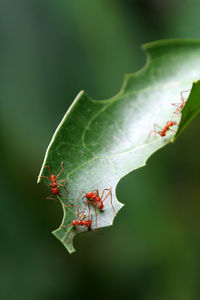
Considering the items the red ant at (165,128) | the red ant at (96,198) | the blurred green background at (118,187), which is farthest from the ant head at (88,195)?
the blurred green background at (118,187)

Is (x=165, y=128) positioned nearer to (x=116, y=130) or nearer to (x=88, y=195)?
(x=116, y=130)

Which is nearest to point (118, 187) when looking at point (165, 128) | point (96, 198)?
point (165, 128)

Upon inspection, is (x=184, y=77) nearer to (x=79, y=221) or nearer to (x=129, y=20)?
(x=79, y=221)

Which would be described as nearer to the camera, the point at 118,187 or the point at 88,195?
the point at 88,195

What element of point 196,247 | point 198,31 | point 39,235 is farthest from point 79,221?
point 198,31

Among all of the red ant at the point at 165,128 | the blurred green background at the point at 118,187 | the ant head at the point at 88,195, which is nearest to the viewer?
the ant head at the point at 88,195

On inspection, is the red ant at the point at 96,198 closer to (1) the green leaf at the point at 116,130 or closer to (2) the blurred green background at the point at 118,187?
(1) the green leaf at the point at 116,130
